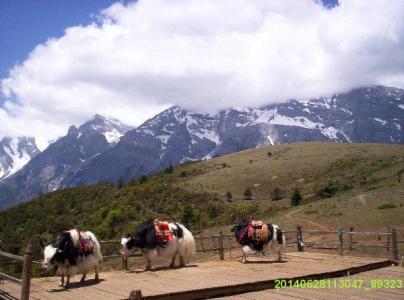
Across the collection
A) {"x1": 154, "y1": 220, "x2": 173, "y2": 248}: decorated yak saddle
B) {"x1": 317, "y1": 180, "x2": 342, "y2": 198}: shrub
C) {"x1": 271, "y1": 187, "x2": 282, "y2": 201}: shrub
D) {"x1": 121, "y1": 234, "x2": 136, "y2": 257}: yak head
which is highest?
{"x1": 271, "y1": 187, "x2": 282, "y2": 201}: shrub

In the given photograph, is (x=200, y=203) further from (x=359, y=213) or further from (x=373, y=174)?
(x=359, y=213)

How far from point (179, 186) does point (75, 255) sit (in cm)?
8332

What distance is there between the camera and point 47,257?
A: 1191cm

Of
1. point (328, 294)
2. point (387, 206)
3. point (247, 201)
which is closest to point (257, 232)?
point (328, 294)

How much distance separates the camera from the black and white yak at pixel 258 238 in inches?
613

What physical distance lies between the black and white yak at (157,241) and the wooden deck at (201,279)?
47cm

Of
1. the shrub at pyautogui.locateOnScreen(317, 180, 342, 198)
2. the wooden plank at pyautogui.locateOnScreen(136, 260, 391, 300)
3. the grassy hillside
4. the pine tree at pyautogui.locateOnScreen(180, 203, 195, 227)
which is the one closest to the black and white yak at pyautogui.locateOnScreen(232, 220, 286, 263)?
the wooden plank at pyautogui.locateOnScreen(136, 260, 391, 300)

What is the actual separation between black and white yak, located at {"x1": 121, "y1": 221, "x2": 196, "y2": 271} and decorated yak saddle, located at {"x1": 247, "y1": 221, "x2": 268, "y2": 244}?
193 cm

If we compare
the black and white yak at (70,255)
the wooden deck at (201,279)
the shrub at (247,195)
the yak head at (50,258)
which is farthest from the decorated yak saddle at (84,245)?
the shrub at (247,195)

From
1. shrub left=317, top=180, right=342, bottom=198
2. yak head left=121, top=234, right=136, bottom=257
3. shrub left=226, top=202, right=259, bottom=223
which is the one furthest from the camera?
shrub left=226, top=202, right=259, bottom=223

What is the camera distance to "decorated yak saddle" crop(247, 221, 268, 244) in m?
15.6

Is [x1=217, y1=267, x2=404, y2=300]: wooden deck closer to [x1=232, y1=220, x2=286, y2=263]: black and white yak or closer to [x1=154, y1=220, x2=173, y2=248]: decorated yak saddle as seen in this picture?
[x1=154, y1=220, x2=173, y2=248]: decorated yak saddle

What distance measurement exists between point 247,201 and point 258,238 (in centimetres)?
6398

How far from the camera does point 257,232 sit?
615 inches
